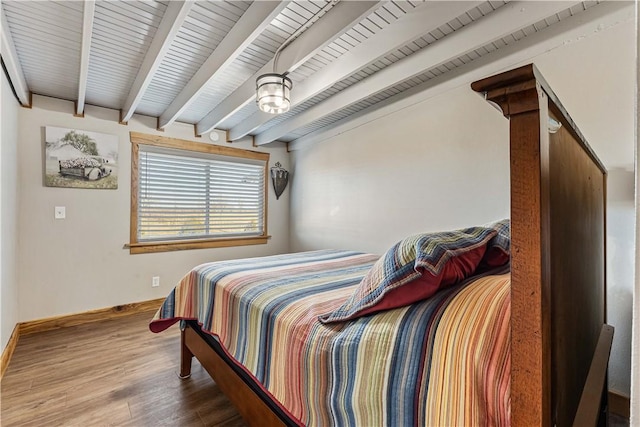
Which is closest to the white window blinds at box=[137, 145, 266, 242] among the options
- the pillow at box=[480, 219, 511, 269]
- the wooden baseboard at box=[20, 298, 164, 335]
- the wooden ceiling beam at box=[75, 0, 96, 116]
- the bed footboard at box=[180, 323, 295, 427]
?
the wooden baseboard at box=[20, 298, 164, 335]

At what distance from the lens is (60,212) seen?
292cm

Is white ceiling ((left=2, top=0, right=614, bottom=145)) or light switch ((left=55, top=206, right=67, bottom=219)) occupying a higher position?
white ceiling ((left=2, top=0, right=614, bottom=145))

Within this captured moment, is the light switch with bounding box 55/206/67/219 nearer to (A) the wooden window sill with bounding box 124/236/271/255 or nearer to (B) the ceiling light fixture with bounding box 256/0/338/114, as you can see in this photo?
(A) the wooden window sill with bounding box 124/236/271/255

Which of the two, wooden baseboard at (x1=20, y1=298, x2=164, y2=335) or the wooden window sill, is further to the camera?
the wooden window sill

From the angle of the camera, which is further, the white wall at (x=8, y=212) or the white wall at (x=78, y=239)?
the white wall at (x=78, y=239)

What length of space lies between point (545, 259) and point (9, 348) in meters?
3.52

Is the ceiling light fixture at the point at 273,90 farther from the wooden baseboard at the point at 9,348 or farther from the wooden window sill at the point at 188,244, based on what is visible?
the wooden baseboard at the point at 9,348

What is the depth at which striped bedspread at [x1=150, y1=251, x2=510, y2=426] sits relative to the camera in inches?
26.9

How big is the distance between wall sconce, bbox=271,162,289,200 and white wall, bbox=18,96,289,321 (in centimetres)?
139

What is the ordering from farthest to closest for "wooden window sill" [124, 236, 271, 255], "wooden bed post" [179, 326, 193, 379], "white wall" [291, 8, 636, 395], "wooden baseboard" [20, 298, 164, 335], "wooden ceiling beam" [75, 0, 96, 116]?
"wooden window sill" [124, 236, 271, 255], "wooden baseboard" [20, 298, 164, 335], "wooden bed post" [179, 326, 193, 379], "white wall" [291, 8, 636, 395], "wooden ceiling beam" [75, 0, 96, 116]

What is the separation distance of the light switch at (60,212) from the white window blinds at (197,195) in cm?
65

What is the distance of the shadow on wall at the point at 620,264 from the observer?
1.66 meters

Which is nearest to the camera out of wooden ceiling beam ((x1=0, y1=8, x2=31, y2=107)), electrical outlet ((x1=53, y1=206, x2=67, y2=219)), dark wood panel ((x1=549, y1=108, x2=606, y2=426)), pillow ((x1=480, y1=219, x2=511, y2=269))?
dark wood panel ((x1=549, y1=108, x2=606, y2=426))

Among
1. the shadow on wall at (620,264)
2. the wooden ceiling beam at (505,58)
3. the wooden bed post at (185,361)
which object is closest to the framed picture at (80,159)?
the wooden bed post at (185,361)
